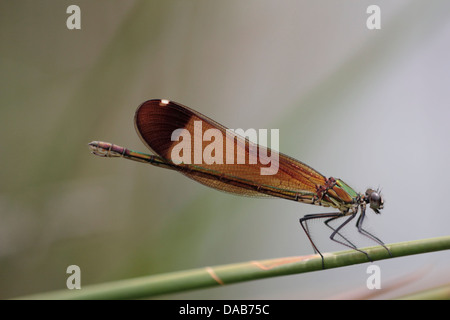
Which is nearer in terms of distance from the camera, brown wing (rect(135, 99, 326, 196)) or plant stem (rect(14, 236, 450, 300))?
plant stem (rect(14, 236, 450, 300))

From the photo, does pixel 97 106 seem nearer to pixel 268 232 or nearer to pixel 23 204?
pixel 23 204

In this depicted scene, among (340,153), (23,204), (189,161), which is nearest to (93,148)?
(189,161)

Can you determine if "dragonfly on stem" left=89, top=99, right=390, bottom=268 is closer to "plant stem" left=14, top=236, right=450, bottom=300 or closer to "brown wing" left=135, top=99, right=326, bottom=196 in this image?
"brown wing" left=135, top=99, right=326, bottom=196

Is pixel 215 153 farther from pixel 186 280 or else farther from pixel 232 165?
pixel 186 280

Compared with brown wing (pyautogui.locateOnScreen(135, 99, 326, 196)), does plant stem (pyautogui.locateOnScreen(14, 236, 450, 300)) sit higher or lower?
lower

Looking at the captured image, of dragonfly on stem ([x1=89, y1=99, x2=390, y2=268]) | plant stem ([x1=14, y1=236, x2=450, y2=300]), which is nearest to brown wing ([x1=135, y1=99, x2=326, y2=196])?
dragonfly on stem ([x1=89, y1=99, x2=390, y2=268])

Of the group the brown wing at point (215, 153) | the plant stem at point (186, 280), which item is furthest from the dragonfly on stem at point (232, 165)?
the plant stem at point (186, 280)
